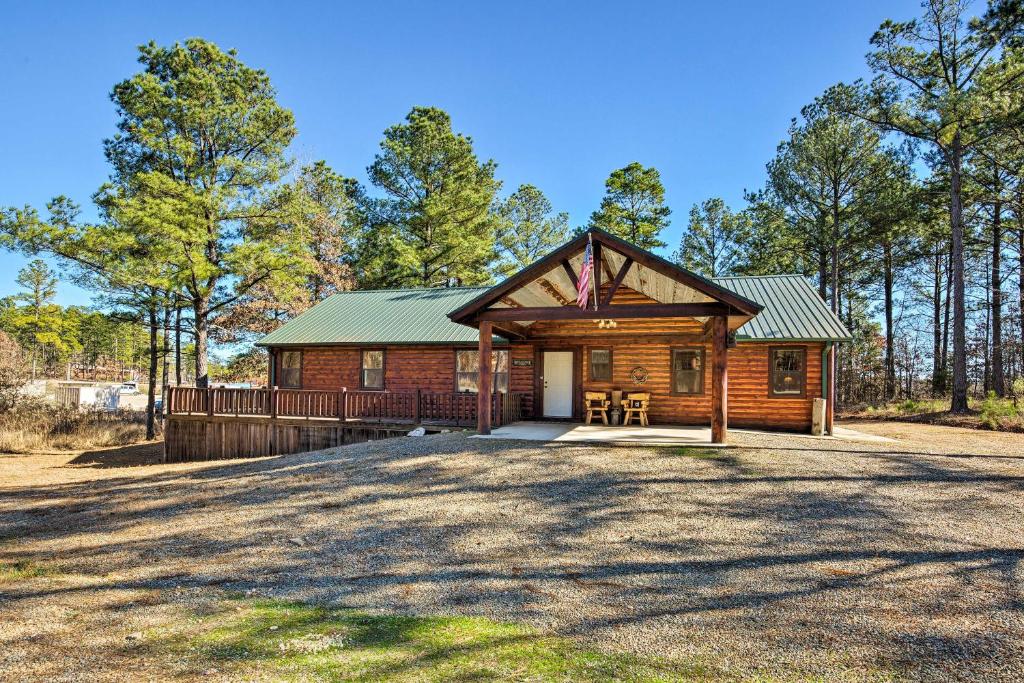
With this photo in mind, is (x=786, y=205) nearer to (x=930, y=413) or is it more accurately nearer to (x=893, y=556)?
(x=930, y=413)

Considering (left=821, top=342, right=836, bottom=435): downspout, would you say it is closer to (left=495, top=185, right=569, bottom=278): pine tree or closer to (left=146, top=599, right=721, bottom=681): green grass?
(left=146, top=599, right=721, bottom=681): green grass

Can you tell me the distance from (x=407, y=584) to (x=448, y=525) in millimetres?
1731

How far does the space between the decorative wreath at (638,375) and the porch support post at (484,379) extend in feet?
16.8

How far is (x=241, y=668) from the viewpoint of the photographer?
10.5 ft

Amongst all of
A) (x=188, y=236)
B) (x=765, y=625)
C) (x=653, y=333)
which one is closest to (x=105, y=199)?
(x=188, y=236)

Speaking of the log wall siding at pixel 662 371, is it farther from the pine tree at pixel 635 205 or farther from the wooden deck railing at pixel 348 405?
the pine tree at pixel 635 205

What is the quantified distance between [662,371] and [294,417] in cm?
1080

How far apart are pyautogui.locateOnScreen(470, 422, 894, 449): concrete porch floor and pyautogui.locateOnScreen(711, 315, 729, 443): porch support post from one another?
326 millimetres

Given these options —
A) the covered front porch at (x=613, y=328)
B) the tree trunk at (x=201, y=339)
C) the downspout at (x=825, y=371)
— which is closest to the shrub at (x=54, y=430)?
the tree trunk at (x=201, y=339)

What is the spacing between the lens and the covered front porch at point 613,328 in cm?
1070

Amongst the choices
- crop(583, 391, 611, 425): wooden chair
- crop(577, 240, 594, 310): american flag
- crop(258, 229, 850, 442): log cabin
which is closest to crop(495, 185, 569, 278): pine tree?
crop(258, 229, 850, 442): log cabin

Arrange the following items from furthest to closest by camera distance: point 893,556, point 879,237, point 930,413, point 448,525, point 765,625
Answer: point 879,237
point 930,413
point 448,525
point 893,556
point 765,625

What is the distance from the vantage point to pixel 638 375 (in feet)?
50.3

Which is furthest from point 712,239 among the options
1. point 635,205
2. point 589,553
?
point 589,553
